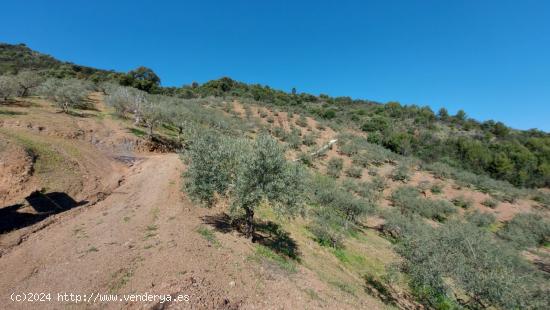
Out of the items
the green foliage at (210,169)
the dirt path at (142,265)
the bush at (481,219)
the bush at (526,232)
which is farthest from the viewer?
the bush at (481,219)

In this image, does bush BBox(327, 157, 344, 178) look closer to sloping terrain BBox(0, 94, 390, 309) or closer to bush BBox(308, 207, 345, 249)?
bush BBox(308, 207, 345, 249)

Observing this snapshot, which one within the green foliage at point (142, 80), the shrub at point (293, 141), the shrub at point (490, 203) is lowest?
the shrub at point (490, 203)

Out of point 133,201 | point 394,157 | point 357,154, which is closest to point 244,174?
point 133,201

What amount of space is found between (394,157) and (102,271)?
166 feet

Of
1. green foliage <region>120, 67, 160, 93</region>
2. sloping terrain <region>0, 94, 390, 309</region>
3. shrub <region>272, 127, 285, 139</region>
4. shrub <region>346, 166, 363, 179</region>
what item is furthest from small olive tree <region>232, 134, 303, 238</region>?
green foliage <region>120, 67, 160, 93</region>

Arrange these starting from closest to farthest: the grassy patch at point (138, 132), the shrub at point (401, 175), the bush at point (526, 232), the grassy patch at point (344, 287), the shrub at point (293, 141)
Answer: the grassy patch at point (344, 287), the bush at point (526, 232), the grassy patch at point (138, 132), the shrub at point (401, 175), the shrub at point (293, 141)

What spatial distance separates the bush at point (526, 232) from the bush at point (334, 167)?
1937cm

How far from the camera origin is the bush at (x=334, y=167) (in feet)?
120

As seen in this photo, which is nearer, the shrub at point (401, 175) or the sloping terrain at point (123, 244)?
the sloping terrain at point (123, 244)

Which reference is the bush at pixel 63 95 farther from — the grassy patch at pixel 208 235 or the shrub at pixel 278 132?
the shrub at pixel 278 132

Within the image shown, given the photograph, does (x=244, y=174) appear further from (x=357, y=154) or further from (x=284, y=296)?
(x=357, y=154)

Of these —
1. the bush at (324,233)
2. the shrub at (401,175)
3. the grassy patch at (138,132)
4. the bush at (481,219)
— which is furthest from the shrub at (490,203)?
the grassy patch at (138,132)

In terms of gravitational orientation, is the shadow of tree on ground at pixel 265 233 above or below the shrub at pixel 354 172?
below

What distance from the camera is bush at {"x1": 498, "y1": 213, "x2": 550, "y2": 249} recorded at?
2552cm
